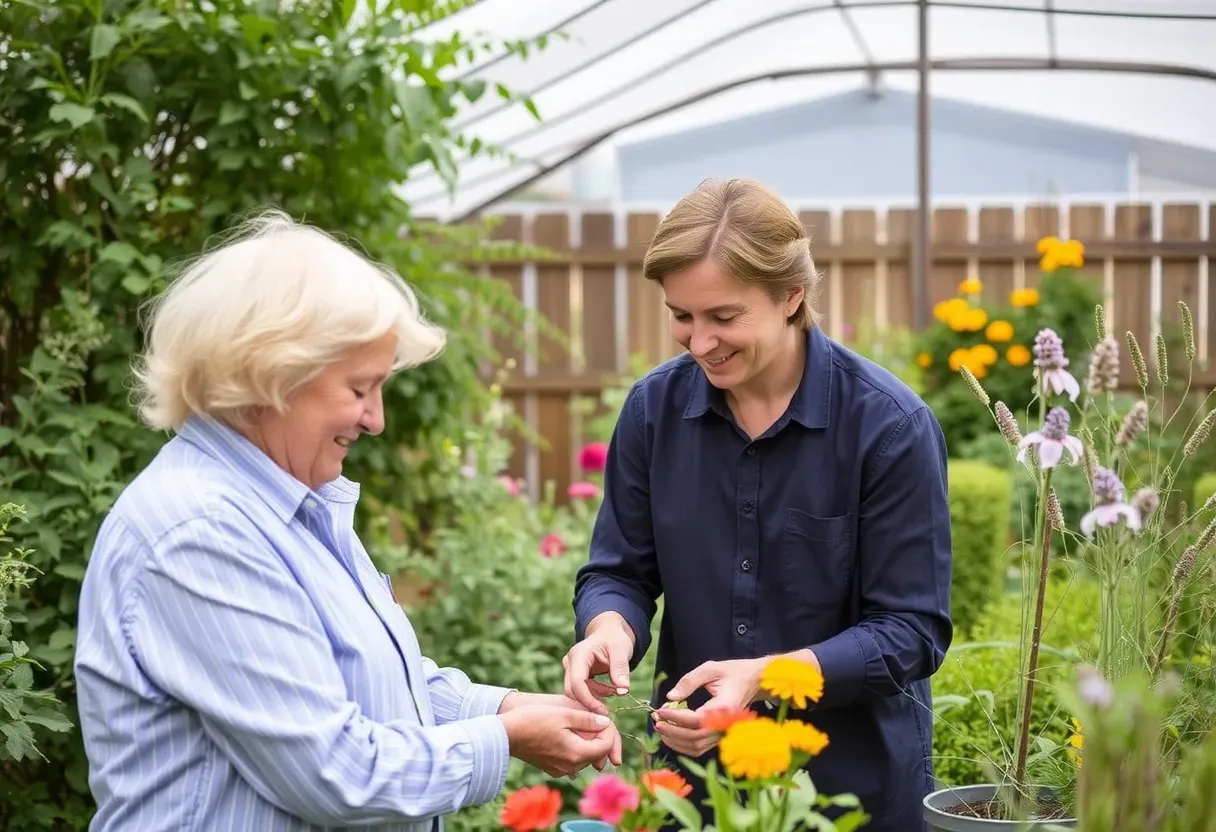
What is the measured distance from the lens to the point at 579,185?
1151 centimetres

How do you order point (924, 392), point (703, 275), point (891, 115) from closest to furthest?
point (703, 275), point (924, 392), point (891, 115)

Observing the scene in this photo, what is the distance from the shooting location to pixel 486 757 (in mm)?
1579

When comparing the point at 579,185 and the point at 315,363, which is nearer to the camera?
the point at 315,363

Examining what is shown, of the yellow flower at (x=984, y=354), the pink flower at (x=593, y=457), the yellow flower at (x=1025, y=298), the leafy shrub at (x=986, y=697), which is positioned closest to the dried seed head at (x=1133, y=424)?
the leafy shrub at (x=986, y=697)

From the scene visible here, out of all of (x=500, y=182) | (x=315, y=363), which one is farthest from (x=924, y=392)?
(x=315, y=363)

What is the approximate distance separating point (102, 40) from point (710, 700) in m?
1.95

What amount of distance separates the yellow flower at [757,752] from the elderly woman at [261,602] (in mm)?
440

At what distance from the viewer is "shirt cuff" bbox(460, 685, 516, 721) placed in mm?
1890

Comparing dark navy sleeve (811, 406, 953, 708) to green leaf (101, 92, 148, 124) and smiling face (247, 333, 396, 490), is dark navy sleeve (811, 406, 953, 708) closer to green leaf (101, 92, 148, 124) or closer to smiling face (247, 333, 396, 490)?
smiling face (247, 333, 396, 490)

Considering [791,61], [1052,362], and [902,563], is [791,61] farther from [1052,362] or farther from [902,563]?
[1052,362]

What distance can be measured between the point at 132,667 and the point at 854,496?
3.66ft

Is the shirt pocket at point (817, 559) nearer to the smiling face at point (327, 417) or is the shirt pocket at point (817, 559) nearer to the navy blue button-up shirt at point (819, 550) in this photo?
the navy blue button-up shirt at point (819, 550)

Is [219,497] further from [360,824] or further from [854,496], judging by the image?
[854,496]

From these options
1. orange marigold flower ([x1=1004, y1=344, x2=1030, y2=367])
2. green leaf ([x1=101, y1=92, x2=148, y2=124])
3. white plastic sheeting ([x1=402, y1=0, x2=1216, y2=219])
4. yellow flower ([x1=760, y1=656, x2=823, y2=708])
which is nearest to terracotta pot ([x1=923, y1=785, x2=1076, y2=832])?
yellow flower ([x1=760, y1=656, x2=823, y2=708])
